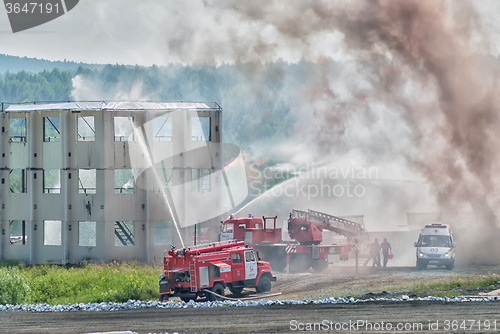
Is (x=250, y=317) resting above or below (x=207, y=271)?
below

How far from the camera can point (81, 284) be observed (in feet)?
99.5

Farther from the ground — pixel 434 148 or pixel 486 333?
pixel 434 148

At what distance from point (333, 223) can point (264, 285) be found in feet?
40.1

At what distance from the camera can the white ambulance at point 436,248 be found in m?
34.7

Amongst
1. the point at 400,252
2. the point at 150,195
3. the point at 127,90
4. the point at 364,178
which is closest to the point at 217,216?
the point at 150,195

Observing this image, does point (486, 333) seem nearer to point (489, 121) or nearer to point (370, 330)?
point (370, 330)

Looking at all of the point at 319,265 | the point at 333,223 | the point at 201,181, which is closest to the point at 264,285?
the point at 319,265

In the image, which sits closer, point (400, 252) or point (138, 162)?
point (138, 162)

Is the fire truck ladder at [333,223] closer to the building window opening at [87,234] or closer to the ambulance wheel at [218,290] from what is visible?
the ambulance wheel at [218,290]

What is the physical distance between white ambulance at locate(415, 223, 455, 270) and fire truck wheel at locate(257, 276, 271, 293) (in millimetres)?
10992

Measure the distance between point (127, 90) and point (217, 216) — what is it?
121m

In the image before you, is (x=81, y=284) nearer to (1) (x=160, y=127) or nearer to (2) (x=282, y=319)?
(2) (x=282, y=319)

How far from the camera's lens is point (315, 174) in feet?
284

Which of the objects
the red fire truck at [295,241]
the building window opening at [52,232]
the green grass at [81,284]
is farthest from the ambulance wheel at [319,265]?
the building window opening at [52,232]
